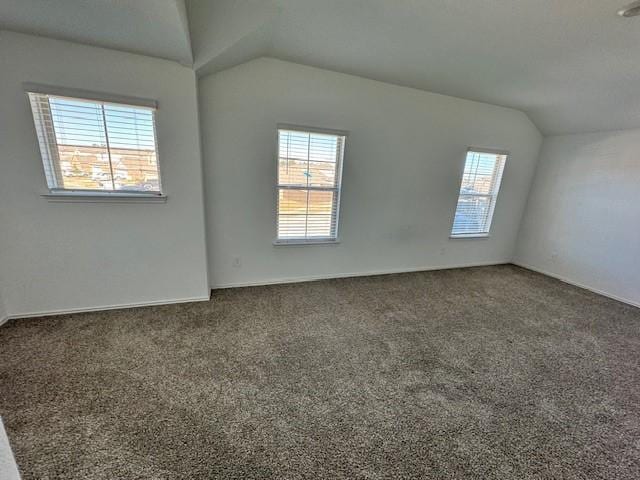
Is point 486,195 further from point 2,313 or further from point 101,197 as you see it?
point 2,313

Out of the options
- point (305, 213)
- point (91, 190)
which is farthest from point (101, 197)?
point (305, 213)

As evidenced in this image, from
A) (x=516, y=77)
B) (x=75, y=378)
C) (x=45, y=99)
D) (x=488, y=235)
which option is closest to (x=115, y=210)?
(x=45, y=99)

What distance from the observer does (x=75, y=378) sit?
185 centimetres

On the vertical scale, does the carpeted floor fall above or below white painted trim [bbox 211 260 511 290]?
below

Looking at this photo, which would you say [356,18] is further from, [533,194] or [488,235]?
[533,194]

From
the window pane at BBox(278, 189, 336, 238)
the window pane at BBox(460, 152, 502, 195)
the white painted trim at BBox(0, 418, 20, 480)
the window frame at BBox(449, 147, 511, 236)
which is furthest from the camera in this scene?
the window pane at BBox(460, 152, 502, 195)

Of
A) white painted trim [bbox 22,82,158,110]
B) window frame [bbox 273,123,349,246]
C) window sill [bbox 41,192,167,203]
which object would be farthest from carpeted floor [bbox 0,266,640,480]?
white painted trim [bbox 22,82,158,110]

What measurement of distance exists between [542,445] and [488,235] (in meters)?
3.75

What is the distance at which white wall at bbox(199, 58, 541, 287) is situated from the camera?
2939mm

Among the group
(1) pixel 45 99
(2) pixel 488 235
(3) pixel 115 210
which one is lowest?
(2) pixel 488 235

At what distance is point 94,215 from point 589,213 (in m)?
6.42

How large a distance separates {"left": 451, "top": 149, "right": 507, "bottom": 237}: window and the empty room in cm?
11

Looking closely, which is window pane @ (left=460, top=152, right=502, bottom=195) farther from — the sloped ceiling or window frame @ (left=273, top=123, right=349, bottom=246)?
the sloped ceiling

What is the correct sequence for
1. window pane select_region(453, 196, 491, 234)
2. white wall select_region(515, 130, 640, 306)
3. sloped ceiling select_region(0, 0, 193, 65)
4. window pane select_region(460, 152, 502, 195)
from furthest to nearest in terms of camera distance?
window pane select_region(453, 196, 491, 234) → window pane select_region(460, 152, 502, 195) → white wall select_region(515, 130, 640, 306) → sloped ceiling select_region(0, 0, 193, 65)
